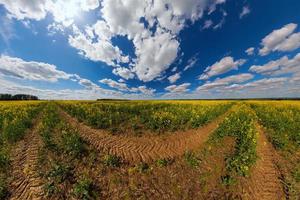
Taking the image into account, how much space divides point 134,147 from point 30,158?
4.85 metres

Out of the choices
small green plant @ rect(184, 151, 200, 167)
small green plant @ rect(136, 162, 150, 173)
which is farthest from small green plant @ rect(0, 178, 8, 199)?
small green plant @ rect(184, 151, 200, 167)

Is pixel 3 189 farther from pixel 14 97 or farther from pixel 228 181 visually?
pixel 14 97

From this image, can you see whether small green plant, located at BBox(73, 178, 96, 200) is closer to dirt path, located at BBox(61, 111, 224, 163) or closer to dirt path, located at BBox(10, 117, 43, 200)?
dirt path, located at BBox(10, 117, 43, 200)

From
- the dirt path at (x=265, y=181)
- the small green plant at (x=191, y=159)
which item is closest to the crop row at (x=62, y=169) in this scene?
the small green plant at (x=191, y=159)

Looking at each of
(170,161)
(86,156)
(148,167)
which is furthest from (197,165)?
(86,156)

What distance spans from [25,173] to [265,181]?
29.9 ft

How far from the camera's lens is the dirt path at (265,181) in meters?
5.01

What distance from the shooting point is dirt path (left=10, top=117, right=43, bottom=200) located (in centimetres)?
471

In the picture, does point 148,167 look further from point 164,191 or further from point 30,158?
point 30,158

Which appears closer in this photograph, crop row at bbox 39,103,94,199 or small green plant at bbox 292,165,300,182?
crop row at bbox 39,103,94,199

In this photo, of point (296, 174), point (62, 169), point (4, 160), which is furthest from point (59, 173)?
point (296, 174)

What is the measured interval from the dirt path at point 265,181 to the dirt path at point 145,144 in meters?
2.94

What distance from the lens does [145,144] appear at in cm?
895

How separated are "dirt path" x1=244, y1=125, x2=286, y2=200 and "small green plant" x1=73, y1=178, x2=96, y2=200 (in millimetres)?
5003
